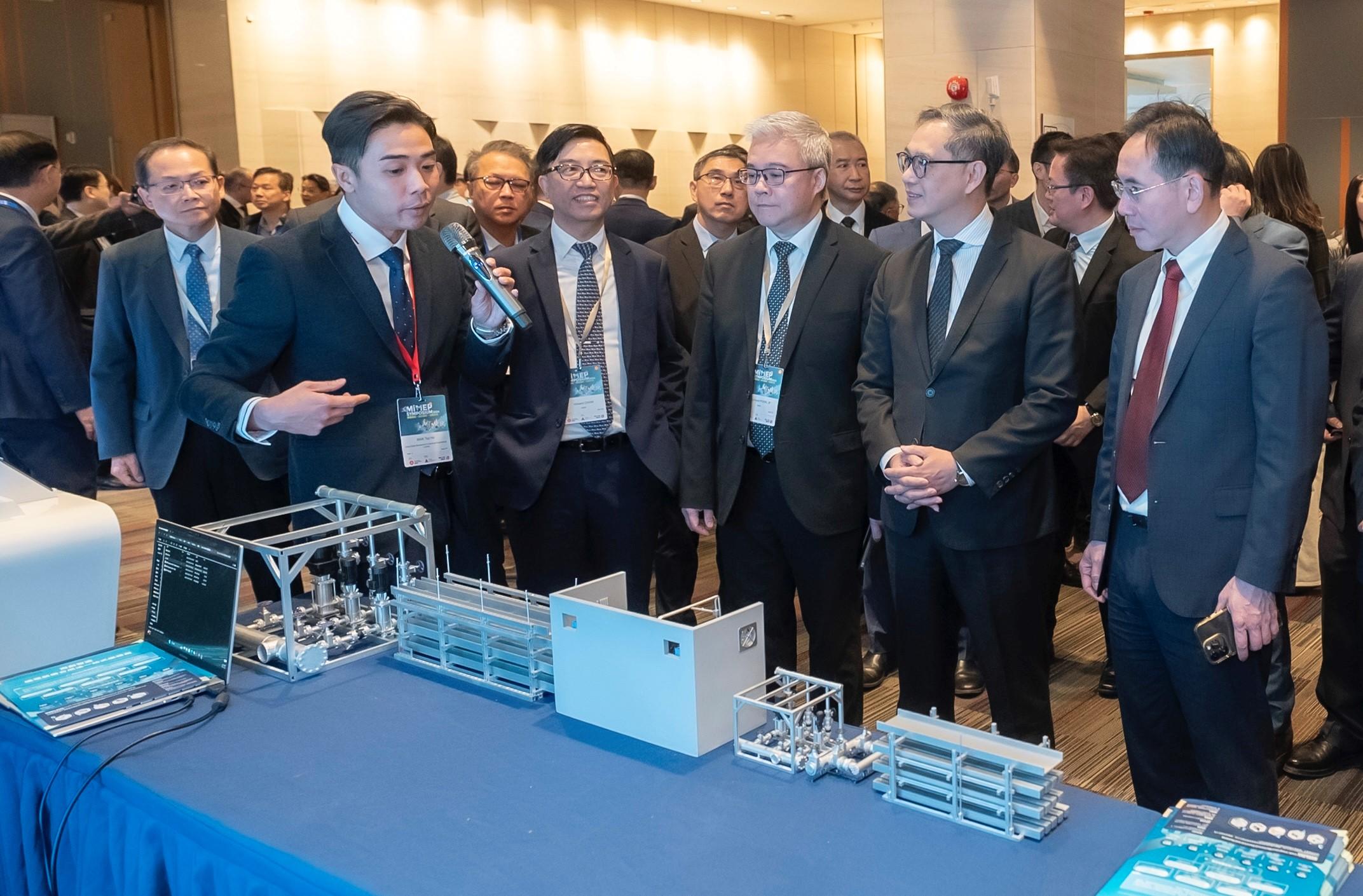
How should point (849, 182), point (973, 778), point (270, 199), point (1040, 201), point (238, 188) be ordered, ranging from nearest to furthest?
point (973, 778) < point (1040, 201) < point (849, 182) < point (270, 199) < point (238, 188)

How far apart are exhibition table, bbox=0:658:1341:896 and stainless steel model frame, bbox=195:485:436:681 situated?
0.11m

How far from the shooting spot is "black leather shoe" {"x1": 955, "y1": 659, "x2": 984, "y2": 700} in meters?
3.69

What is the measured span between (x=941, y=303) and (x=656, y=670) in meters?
1.30

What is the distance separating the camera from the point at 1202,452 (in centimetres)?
211

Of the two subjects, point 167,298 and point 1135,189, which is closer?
point 1135,189

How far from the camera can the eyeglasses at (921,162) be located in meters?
2.58

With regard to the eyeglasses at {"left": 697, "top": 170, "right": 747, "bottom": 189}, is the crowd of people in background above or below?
below

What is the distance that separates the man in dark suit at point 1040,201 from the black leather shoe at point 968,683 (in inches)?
55.2

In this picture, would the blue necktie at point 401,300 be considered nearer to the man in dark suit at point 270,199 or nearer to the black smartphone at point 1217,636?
the black smartphone at point 1217,636

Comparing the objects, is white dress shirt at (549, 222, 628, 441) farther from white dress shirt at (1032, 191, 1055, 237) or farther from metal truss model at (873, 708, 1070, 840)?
white dress shirt at (1032, 191, 1055, 237)

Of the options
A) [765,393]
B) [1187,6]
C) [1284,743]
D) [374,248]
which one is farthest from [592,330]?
[1187,6]

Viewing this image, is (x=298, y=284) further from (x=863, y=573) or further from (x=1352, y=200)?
(x=1352, y=200)

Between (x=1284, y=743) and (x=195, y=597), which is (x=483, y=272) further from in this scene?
(x=1284, y=743)

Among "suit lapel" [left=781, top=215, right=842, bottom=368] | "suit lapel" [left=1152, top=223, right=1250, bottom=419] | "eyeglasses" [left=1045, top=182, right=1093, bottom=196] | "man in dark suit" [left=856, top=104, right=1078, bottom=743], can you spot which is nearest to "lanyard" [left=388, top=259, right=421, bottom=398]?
"suit lapel" [left=781, top=215, right=842, bottom=368]
